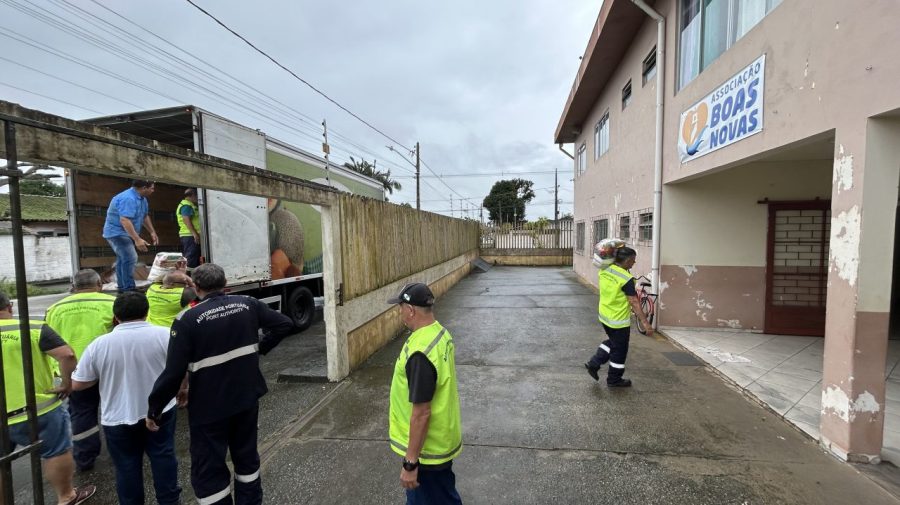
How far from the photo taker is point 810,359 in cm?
505

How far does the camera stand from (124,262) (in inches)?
177

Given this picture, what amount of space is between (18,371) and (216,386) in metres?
1.20

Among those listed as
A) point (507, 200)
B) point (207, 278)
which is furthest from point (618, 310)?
point (507, 200)

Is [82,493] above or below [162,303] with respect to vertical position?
below

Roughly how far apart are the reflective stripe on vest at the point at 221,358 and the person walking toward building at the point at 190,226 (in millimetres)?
3532

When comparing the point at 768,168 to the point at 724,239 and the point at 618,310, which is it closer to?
the point at 724,239

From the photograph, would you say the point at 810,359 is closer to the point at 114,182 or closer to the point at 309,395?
the point at 309,395

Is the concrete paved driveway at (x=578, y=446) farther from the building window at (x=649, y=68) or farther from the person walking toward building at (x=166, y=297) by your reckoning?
the building window at (x=649, y=68)

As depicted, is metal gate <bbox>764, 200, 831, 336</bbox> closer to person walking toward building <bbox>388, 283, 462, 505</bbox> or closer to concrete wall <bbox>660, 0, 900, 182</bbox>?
concrete wall <bbox>660, 0, 900, 182</bbox>

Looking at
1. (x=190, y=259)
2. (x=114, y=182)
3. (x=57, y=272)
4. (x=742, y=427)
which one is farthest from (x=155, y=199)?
(x=57, y=272)

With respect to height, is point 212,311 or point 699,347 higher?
point 212,311

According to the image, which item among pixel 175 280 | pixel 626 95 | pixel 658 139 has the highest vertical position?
pixel 626 95

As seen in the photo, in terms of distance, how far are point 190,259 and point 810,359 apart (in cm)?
819

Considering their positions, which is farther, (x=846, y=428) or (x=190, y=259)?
(x=190, y=259)
